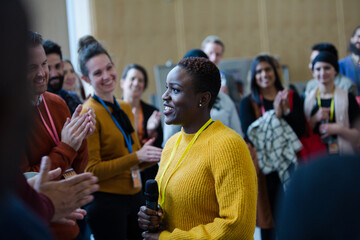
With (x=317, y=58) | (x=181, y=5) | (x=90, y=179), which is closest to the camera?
(x=90, y=179)

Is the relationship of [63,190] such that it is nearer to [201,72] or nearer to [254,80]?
[201,72]

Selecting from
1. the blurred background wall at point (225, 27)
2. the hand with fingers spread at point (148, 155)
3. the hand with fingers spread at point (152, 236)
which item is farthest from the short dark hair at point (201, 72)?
the blurred background wall at point (225, 27)

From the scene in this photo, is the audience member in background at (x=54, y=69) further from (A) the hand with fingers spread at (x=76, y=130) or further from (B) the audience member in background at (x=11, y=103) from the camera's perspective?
(B) the audience member in background at (x=11, y=103)

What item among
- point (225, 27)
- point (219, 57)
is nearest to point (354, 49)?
point (219, 57)

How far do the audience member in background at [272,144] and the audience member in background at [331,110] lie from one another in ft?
0.58

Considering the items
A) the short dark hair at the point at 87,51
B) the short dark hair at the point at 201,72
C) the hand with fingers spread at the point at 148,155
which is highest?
the short dark hair at the point at 87,51

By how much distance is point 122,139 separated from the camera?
2.62 meters

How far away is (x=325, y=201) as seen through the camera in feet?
2.83

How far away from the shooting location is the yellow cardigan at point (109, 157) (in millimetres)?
2477

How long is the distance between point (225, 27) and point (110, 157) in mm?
5525

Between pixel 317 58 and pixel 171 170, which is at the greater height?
pixel 317 58

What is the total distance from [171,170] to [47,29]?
5.49m

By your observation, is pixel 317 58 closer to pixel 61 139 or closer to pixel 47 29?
pixel 61 139

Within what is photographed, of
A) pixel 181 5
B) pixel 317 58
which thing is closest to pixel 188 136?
pixel 317 58
